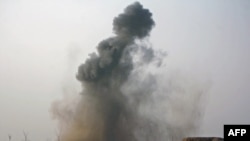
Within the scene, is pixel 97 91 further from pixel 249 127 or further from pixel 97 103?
pixel 249 127

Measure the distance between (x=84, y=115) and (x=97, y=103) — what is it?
227 cm

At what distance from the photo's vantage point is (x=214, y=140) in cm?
4947

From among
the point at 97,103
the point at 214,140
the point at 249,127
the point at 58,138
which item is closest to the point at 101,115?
the point at 97,103

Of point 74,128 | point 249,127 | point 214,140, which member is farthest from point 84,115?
point 249,127

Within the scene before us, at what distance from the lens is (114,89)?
196 feet

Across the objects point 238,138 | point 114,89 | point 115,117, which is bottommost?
point 238,138

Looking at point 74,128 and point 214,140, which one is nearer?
point 214,140

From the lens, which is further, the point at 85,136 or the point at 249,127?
the point at 85,136

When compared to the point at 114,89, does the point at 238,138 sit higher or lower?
lower

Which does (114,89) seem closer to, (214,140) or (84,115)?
(84,115)

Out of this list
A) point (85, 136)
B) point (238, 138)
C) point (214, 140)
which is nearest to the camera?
point (238, 138)

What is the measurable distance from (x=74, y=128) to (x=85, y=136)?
197 cm

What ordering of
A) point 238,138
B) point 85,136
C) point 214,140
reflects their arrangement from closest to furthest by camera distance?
point 238,138
point 214,140
point 85,136

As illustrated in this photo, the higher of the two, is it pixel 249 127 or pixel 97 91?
pixel 97 91
